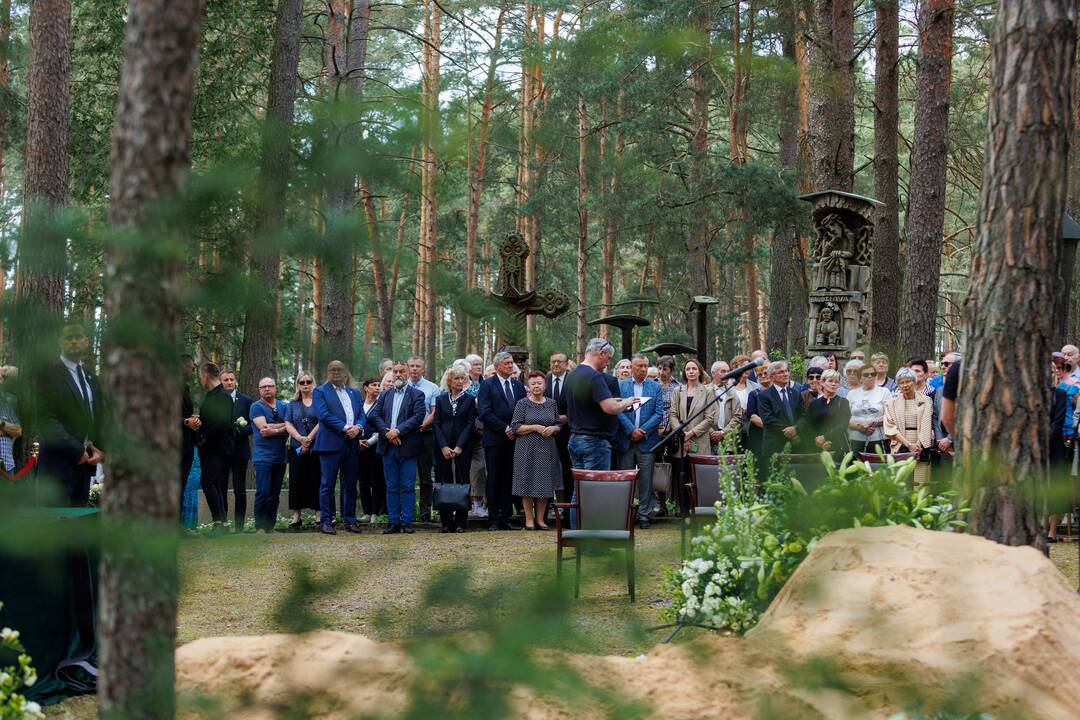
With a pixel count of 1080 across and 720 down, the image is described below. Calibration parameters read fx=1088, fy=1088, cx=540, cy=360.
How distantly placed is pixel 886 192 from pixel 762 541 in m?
12.0

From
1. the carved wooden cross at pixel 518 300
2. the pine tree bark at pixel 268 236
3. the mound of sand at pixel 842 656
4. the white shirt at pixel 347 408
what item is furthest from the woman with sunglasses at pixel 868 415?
the pine tree bark at pixel 268 236

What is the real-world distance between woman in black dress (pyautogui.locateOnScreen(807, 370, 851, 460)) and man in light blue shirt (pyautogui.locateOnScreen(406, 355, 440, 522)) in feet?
13.3

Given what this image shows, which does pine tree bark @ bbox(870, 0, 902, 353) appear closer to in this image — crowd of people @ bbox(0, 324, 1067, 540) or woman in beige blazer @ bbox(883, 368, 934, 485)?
crowd of people @ bbox(0, 324, 1067, 540)

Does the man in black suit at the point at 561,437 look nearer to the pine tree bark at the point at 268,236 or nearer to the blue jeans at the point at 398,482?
the blue jeans at the point at 398,482

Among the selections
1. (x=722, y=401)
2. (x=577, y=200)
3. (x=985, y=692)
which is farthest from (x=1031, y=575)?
(x=577, y=200)

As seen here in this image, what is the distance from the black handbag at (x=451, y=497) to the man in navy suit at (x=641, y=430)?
1699 millimetres

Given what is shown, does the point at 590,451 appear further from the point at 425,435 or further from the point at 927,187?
the point at 927,187

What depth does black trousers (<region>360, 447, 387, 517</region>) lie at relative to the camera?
1237 centimetres

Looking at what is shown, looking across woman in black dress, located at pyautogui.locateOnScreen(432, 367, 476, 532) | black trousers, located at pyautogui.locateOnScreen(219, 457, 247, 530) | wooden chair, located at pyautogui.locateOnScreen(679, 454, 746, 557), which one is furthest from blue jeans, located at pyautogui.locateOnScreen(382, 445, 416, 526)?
wooden chair, located at pyautogui.locateOnScreen(679, 454, 746, 557)

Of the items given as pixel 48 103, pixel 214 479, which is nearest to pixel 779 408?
Result: pixel 214 479

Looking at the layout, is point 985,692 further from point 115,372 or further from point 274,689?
point 115,372

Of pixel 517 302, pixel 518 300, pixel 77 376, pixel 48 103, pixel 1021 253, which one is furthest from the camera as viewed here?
pixel 48 103

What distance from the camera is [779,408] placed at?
36.2ft

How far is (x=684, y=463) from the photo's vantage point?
40.1ft
